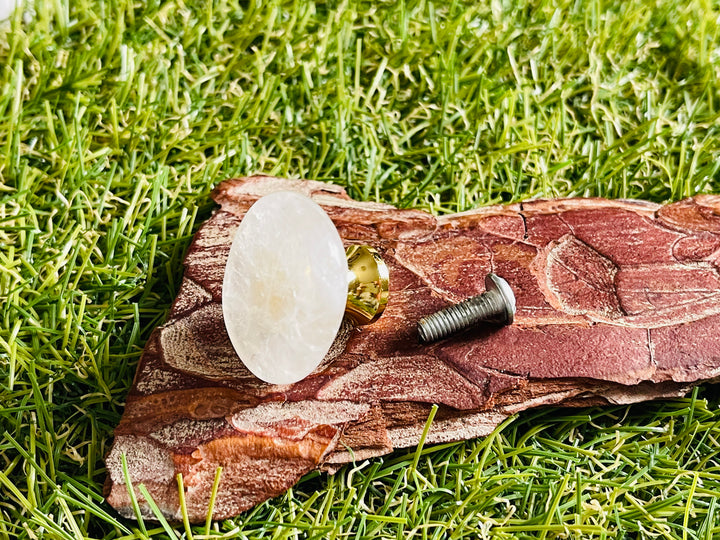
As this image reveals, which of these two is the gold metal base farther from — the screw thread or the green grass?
the green grass

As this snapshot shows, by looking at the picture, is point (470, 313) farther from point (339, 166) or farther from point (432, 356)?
point (339, 166)

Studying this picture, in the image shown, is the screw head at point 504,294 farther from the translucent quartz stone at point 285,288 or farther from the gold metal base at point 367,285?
the translucent quartz stone at point 285,288

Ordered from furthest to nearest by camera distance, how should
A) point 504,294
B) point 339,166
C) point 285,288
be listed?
1. point 339,166
2. point 504,294
3. point 285,288

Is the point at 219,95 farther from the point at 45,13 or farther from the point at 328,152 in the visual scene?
the point at 45,13

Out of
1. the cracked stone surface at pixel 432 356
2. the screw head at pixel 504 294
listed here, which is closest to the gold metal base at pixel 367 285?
the cracked stone surface at pixel 432 356

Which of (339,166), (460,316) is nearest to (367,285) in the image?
(460,316)

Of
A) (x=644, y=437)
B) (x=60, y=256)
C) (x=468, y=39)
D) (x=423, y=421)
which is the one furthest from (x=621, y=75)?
(x=60, y=256)
